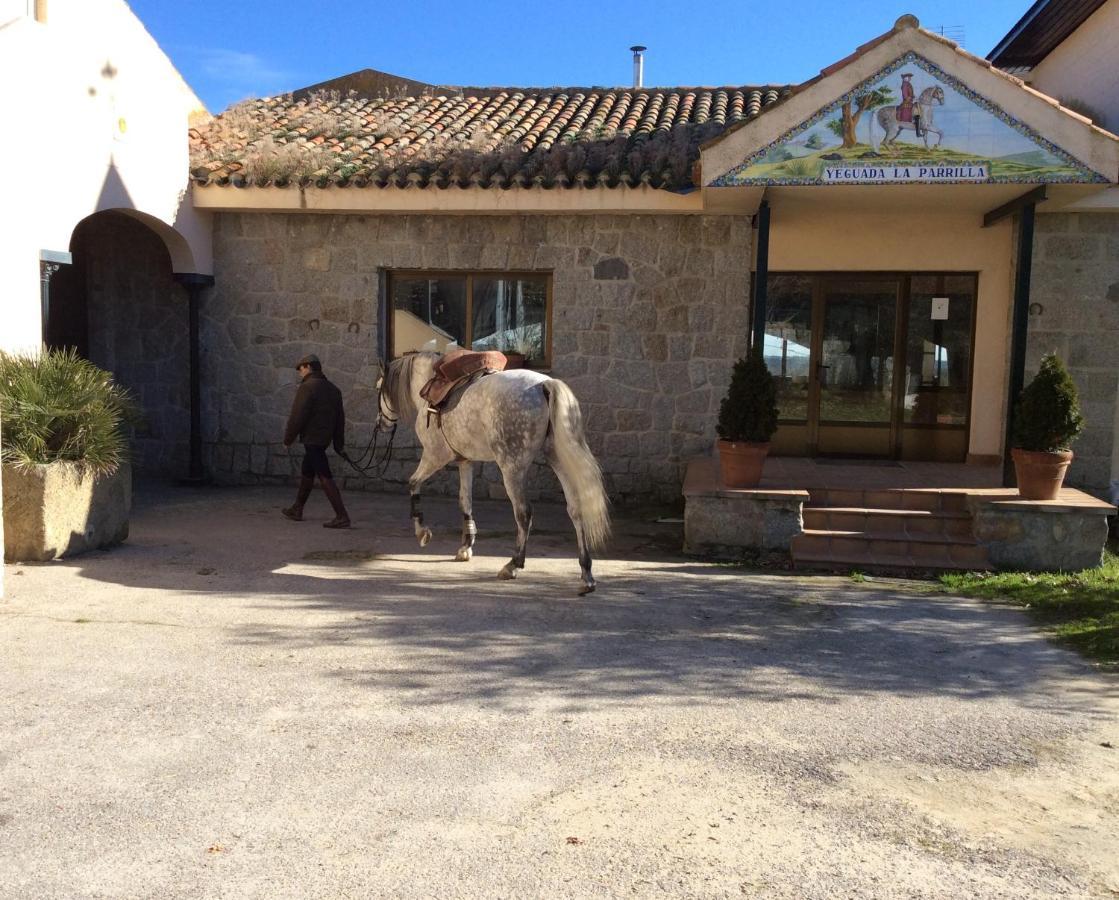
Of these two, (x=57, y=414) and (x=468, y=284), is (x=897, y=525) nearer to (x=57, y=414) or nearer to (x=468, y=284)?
(x=468, y=284)

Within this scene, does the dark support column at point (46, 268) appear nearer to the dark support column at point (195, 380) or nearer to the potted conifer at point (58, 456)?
the potted conifer at point (58, 456)

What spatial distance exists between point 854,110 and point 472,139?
473cm

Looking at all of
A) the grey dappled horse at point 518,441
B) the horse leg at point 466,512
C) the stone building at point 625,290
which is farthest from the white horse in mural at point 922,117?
the horse leg at point 466,512

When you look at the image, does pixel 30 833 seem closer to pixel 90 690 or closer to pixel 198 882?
pixel 198 882

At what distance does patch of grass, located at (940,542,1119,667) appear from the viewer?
5.87 meters

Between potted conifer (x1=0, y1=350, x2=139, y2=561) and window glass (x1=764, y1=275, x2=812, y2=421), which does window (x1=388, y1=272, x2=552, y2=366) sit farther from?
potted conifer (x1=0, y1=350, x2=139, y2=561)

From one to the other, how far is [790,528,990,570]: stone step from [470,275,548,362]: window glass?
413cm

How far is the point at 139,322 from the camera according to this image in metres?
11.5

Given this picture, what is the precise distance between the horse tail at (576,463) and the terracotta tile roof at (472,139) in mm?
3752

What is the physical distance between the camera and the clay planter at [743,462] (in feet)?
26.8

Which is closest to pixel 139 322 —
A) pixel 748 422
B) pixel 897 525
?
pixel 748 422

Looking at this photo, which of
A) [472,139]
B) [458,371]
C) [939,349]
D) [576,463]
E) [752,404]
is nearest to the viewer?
[576,463]

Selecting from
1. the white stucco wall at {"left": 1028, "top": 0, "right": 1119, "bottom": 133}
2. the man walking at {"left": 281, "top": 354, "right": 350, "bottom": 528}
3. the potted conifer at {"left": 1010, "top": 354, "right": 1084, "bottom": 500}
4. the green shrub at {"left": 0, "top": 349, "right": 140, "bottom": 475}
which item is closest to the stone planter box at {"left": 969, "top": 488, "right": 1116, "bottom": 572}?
the potted conifer at {"left": 1010, "top": 354, "right": 1084, "bottom": 500}

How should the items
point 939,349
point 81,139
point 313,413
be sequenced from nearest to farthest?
1. point 81,139
2. point 313,413
3. point 939,349
